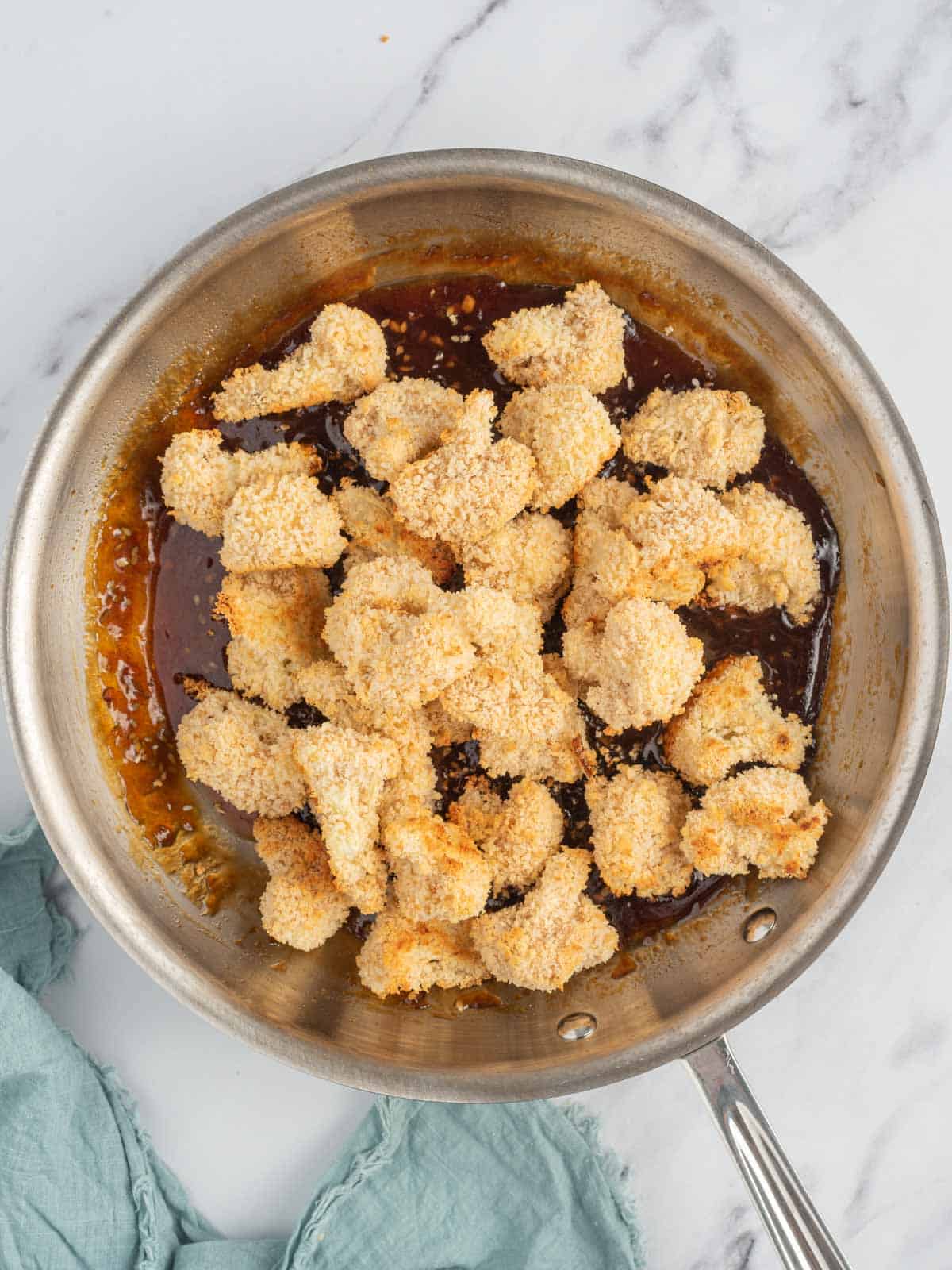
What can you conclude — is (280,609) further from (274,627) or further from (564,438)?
(564,438)

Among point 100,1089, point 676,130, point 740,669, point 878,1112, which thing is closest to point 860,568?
point 740,669

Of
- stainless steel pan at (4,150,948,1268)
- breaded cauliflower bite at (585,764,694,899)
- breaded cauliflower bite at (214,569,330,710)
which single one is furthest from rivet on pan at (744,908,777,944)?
breaded cauliflower bite at (214,569,330,710)

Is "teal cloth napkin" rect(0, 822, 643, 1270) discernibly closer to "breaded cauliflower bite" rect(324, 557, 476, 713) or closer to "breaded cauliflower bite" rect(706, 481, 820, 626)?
"breaded cauliflower bite" rect(324, 557, 476, 713)

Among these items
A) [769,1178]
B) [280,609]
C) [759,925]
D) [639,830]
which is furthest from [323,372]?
[769,1178]

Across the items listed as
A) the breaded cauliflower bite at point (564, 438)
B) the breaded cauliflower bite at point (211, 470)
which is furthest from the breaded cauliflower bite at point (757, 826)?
the breaded cauliflower bite at point (211, 470)

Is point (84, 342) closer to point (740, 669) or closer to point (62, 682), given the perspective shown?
point (62, 682)

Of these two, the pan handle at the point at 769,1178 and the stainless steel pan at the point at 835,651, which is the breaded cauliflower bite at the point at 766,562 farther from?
the pan handle at the point at 769,1178
